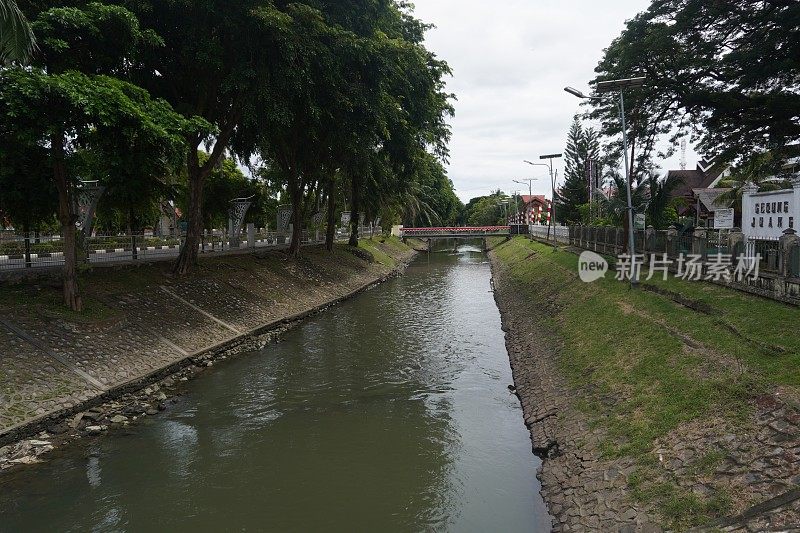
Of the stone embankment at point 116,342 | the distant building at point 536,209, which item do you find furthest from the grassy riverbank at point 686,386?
the distant building at point 536,209

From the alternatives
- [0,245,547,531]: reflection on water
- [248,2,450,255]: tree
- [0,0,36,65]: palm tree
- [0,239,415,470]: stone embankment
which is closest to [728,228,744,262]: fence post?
[0,245,547,531]: reflection on water

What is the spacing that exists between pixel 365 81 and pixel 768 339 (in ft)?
55.2

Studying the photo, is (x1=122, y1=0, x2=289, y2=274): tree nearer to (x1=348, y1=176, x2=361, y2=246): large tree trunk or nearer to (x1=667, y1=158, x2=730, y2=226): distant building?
(x1=348, y1=176, x2=361, y2=246): large tree trunk

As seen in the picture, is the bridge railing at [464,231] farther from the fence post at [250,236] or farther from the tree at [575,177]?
the fence post at [250,236]

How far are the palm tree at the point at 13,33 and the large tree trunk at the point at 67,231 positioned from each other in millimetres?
3224

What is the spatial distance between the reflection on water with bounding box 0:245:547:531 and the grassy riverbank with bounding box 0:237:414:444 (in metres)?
1.68

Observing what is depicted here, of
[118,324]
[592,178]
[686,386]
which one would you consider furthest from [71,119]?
[592,178]

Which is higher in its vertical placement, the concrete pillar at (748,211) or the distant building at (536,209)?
the distant building at (536,209)

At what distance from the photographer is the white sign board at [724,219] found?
20594 millimetres

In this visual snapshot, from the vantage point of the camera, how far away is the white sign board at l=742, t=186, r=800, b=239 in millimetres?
20125

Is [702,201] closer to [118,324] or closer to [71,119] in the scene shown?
[118,324]

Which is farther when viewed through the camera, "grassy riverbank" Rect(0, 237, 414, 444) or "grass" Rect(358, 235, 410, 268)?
"grass" Rect(358, 235, 410, 268)

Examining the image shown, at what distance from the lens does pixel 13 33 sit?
11.0 metres

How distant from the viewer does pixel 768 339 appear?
10.2 metres
